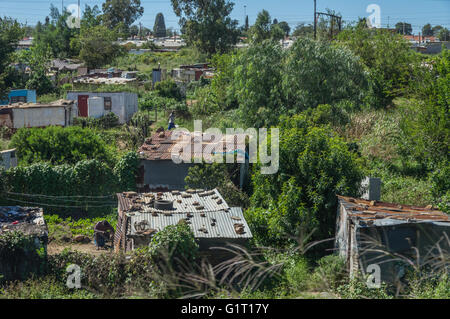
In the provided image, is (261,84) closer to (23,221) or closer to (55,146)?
(55,146)

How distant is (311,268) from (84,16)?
52.8 meters

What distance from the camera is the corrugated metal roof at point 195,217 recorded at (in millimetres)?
10758

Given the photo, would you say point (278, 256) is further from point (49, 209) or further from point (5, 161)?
point (5, 161)

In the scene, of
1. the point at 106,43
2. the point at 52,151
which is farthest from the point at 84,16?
the point at 52,151

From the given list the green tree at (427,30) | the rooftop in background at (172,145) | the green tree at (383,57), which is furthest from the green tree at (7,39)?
the green tree at (427,30)

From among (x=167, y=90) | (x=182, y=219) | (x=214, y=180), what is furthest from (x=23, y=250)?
(x=167, y=90)

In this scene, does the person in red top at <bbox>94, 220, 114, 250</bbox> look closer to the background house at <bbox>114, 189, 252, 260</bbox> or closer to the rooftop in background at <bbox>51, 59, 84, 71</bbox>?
the background house at <bbox>114, 189, 252, 260</bbox>

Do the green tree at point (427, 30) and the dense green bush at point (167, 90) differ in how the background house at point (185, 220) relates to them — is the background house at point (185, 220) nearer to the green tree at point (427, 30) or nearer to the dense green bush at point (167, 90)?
the dense green bush at point (167, 90)

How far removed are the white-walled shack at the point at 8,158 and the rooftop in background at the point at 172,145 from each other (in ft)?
14.6

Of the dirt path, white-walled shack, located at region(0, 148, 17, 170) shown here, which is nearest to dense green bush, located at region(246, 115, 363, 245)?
the dirt path

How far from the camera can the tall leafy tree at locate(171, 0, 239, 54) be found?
50.1 metres

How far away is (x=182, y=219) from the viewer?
1102 cm

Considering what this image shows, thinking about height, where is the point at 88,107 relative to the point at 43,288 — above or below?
above

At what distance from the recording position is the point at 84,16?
57.1 metres
